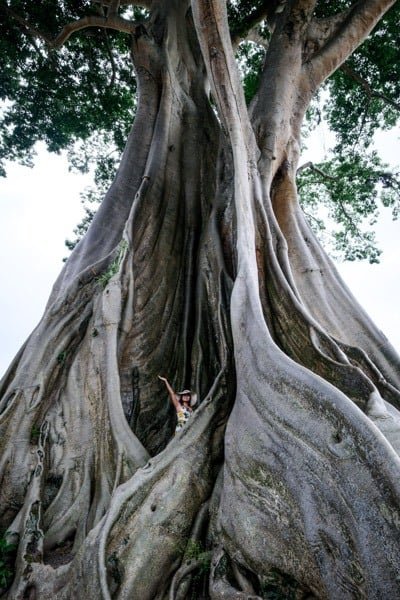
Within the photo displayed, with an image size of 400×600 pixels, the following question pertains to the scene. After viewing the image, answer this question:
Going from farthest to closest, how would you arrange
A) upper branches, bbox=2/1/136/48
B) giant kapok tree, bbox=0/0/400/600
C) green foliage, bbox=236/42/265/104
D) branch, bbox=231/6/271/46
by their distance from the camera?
green foliage, bbox=236/42/265/104 → branch, bbox=231/6/271/46 → upper branches, bbox=2/1/136/48 → giant kapok tree, bbox=0/0/400/600

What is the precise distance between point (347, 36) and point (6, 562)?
20.3 ft

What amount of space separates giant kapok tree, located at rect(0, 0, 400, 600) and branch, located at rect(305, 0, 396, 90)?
25 mm

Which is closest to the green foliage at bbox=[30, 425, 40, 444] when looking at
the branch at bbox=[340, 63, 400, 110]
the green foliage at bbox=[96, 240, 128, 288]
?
the green foliage at bbox=[96, 240, 128, 288]

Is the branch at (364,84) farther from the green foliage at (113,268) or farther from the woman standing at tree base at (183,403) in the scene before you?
the woman standing at tree base at (183,403)

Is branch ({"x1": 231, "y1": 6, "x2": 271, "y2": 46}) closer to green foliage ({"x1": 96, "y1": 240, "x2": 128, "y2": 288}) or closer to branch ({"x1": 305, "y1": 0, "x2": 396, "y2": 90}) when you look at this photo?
branch ({"x1": 305, "y1": 0, "x2": 396, "y2": 90})

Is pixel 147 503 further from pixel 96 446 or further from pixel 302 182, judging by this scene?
pixel 302 182

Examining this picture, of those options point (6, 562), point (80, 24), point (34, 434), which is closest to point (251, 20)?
point (80, 24)

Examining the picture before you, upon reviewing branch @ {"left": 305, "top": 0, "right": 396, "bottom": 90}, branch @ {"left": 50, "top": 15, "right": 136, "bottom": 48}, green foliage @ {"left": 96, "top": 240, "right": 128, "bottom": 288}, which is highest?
branch @ {"left": 50, "top": 15, "right": 136, "bottom": 48}

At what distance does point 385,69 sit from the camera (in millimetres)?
6422

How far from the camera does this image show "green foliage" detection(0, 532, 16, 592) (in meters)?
2.19

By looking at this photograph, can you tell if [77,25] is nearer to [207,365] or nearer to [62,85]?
[62,85]

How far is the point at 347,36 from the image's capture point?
503 cm

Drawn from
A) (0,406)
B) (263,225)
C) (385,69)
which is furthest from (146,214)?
(385,69)

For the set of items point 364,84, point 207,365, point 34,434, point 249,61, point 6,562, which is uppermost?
point 249,61
